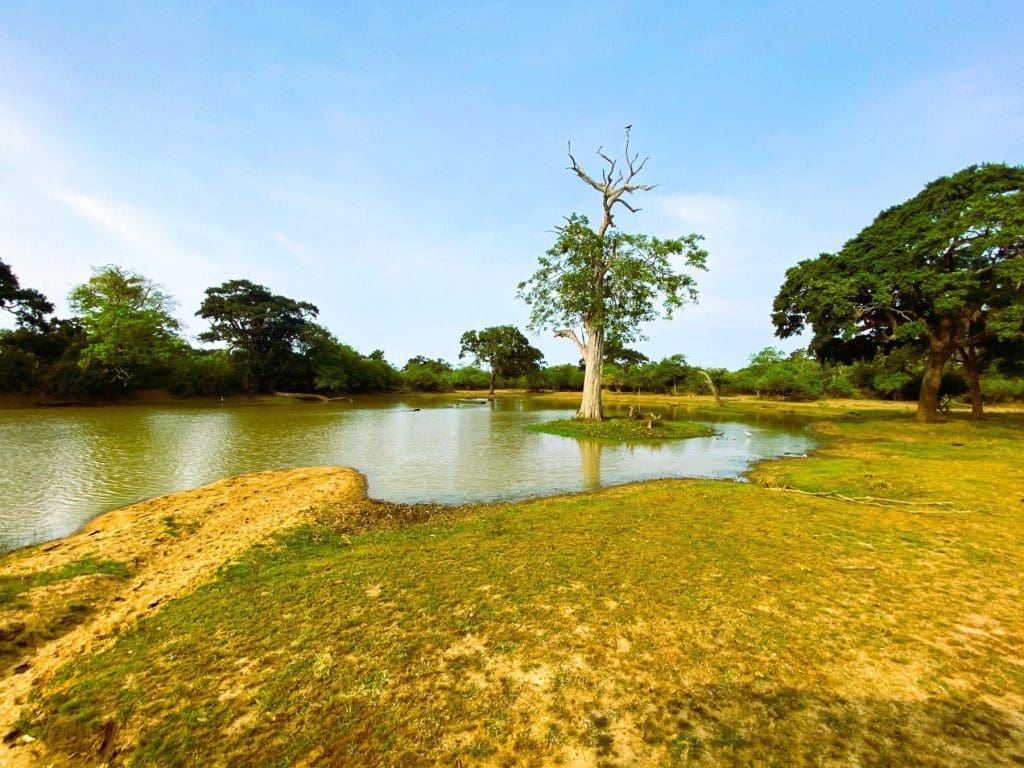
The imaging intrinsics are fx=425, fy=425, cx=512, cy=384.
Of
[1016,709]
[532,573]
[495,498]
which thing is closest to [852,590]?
[1016,709]

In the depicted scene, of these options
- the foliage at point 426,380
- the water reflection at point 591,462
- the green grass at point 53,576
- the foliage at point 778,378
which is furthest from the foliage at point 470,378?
the green grass at point 53,576

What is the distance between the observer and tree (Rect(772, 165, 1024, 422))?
57.1 ft

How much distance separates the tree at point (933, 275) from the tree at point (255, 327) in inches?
2014

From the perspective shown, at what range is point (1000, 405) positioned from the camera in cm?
4550

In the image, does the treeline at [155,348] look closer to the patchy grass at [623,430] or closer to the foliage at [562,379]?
the foliage at [562,379]

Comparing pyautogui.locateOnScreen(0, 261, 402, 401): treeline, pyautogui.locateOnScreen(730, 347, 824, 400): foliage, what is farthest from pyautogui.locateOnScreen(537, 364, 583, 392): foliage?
pyautogui.locateOnScreen(0, 261, 402, 401): treeline

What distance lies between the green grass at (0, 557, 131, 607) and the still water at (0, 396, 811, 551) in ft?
7.89

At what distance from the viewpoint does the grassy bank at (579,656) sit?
260 centimetres

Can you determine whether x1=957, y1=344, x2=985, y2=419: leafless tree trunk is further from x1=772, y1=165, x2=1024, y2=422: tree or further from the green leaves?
the green leaves

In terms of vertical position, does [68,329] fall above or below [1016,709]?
above

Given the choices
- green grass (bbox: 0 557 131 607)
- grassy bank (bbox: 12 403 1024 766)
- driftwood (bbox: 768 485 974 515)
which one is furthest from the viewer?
driftwood (bbox: 768 485 974 515)

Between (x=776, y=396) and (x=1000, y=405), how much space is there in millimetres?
20746

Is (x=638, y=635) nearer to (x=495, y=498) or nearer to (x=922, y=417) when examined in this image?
(x=495, y=498)

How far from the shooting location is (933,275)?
18.5 meters
